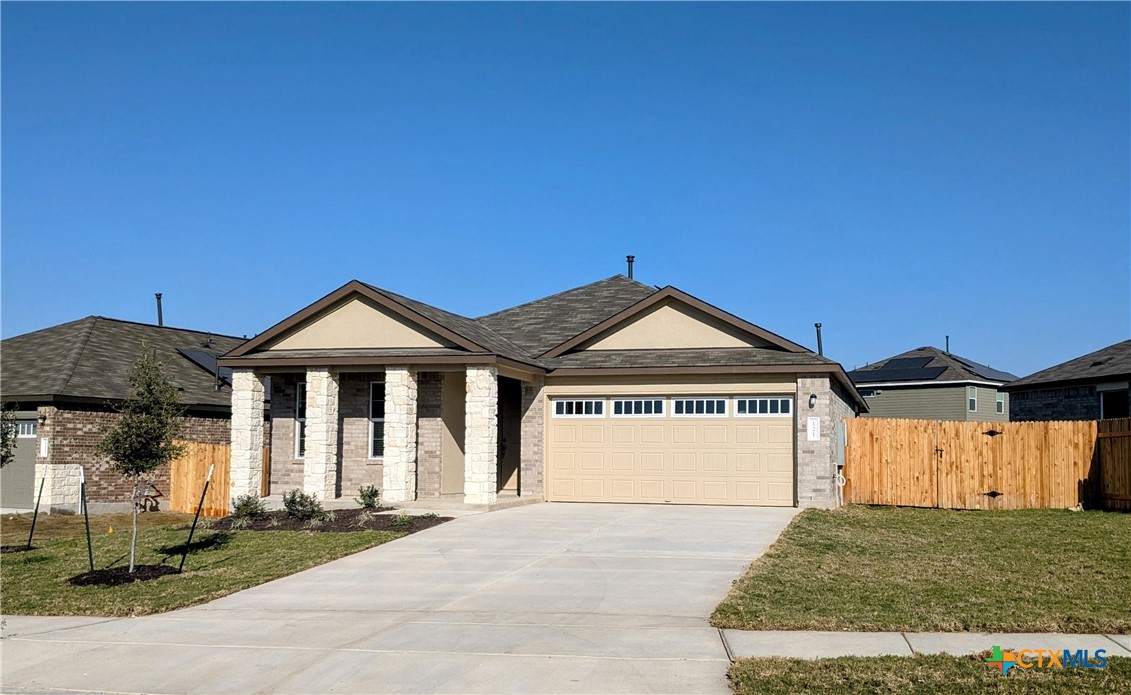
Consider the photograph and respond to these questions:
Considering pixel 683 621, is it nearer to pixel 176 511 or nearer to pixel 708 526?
pixel 708 526

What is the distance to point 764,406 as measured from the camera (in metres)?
20.8

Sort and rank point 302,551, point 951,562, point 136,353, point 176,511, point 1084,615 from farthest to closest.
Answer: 1. point 136,353
2. point 176,511
3. point 302,551
4. point 951,562
5. point 1084,615

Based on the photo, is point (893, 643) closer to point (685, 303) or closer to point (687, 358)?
point (687, 358)

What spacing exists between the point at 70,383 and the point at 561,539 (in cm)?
1556

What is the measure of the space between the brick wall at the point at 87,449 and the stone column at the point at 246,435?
3.93 m

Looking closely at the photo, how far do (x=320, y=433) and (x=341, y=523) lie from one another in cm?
411

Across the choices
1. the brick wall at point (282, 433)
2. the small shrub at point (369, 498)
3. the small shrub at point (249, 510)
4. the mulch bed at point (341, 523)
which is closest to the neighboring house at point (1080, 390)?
the mulch bed at point (341, 523)

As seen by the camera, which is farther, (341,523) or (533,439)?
(533,439)

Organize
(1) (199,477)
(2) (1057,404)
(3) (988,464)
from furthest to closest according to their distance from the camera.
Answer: (2) (1057,404), (1) (199,477), (3) (988,464)

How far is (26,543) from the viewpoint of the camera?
17297 mm

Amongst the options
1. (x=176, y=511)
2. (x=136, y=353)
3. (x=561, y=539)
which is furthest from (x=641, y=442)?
(x=136, y=353)

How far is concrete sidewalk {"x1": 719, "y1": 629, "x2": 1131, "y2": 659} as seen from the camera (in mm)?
8016

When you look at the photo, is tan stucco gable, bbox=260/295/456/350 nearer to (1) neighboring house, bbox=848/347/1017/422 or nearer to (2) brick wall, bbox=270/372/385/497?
(2) brick wall, bbox=270/372/385/497

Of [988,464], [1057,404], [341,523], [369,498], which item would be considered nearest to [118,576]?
[341,523]
